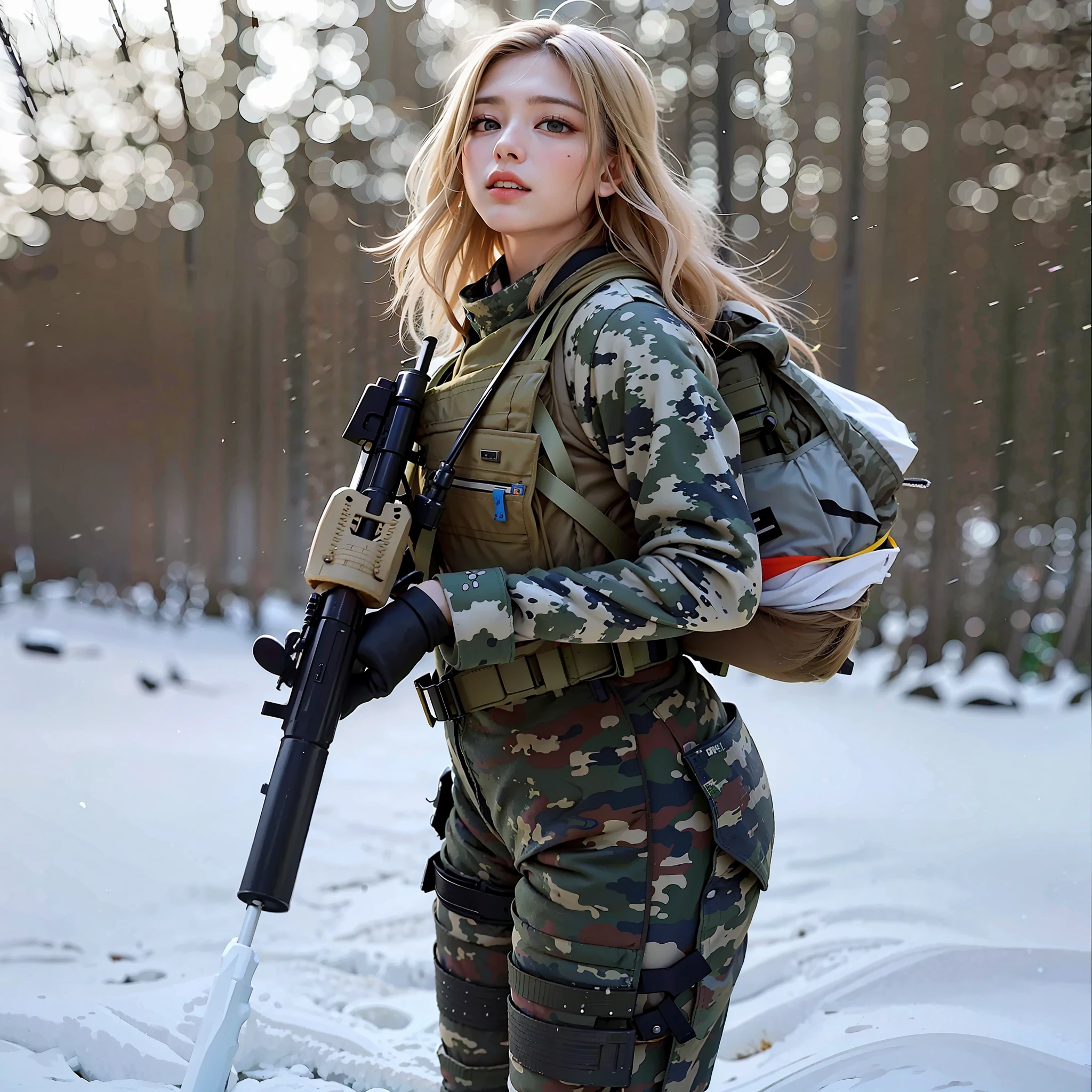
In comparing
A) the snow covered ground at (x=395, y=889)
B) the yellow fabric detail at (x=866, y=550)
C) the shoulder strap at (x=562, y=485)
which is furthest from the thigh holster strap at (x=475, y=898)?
the snow covered ground at (x=395, y=889)

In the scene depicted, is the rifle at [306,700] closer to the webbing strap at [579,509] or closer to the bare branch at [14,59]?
the webbing strap at [579,509]

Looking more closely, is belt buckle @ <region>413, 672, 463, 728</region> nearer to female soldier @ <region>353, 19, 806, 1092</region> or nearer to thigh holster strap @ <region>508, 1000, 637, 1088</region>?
female soldier @ <region>353, 19, 806, 1092</region>

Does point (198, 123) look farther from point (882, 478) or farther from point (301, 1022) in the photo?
point (882, 478)

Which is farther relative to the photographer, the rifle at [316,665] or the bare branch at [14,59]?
the bare branch at [14,59]

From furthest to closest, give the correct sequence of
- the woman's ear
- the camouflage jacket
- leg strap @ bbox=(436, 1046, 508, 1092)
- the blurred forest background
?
the blurred forest background < leg strap @ bbox=(436, 1046, 508, 1092) < the woman's ear < the camouflage jacket

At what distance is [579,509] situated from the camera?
49.1 inches

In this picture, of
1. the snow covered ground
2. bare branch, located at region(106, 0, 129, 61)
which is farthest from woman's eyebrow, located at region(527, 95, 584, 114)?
the snow covered ground

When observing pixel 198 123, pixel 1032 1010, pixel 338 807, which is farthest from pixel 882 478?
pixel 198 123

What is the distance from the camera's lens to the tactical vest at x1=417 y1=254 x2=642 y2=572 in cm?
125

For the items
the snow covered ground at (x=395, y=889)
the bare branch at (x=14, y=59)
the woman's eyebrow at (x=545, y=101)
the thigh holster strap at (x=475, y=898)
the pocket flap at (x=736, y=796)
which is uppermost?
the bare branch at (x=14, y=59)

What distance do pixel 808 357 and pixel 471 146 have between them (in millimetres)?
582

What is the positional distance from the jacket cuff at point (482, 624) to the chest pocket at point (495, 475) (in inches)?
4.1

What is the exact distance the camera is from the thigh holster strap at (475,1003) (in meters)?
1.42

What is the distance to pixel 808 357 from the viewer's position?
1.58 meters
